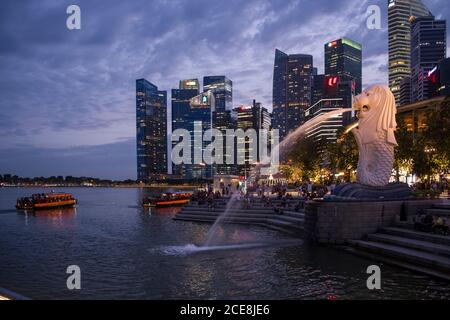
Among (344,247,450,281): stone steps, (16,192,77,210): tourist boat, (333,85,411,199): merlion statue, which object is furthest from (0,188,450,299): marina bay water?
(16,192,77,210): tourist boat

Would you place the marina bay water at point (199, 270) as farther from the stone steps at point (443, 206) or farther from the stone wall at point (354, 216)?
the stone steps at point (443, 206)

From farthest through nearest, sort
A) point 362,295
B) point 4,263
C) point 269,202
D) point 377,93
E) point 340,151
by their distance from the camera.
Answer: point 340,151, point 269,202, point 377,93, point 4,263, point 362,295

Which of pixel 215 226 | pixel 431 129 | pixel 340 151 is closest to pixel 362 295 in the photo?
pixel 215 226

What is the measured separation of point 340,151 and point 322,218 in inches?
1353

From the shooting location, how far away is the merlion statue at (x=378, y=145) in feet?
82.0

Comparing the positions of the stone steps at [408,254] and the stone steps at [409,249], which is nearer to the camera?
the stone steps at [408,254]

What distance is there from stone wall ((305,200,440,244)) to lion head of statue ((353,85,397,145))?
4423mm

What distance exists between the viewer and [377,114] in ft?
82.4

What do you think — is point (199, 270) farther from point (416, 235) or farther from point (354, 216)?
point (416, 235)

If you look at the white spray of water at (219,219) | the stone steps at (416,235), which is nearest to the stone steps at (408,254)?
the stone steps at (416,235)

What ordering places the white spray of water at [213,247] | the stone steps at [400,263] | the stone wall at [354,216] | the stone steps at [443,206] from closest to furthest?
1. the stone steps at [400,263]
2. the white spray of water at [213,247]
3. the stone steps at [443,206]
4. the stone wall at [354,216]

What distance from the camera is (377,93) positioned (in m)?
25.4

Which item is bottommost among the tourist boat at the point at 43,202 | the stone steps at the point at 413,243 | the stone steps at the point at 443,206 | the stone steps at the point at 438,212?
the tourist boat at the point at 43,202
